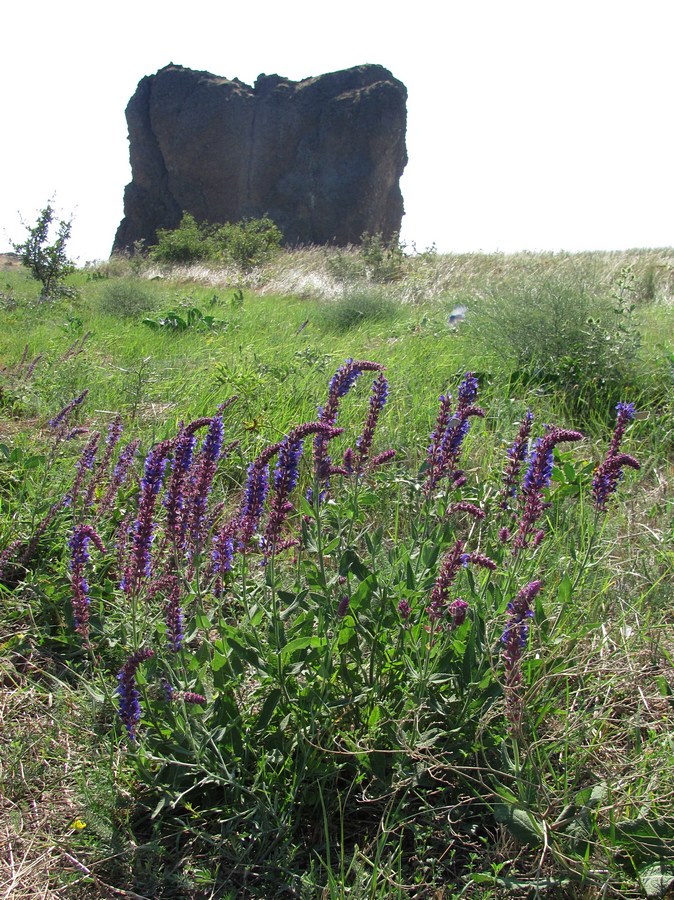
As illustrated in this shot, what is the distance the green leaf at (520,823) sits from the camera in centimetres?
142

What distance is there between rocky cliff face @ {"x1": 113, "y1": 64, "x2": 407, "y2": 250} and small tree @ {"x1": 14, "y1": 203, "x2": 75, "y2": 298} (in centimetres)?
2081

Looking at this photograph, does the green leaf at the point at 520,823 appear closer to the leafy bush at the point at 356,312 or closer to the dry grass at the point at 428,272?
the leafy bush at the point at 356,312

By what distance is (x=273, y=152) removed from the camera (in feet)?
109

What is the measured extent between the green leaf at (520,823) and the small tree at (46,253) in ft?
38.2

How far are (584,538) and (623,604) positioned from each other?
414mm

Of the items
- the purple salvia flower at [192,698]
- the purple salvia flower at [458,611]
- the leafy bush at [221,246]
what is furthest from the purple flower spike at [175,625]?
the leafy bush at [221,246]

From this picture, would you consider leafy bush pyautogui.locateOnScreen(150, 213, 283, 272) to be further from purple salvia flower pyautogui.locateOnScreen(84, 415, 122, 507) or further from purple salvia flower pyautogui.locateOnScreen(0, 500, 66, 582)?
purple salvia flower pyautogui.locateOnScreen(0, 500, 66, 582)

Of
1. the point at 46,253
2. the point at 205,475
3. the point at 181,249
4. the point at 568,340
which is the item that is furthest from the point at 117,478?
the point at 181,249

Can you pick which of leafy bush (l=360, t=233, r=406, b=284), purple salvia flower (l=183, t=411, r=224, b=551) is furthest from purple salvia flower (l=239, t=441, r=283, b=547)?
leafy bush (l=360, t=233, r=406, b=284)

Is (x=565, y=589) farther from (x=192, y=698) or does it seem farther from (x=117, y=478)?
(x=117, y=478)

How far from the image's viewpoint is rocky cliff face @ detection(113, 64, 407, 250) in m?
32.1

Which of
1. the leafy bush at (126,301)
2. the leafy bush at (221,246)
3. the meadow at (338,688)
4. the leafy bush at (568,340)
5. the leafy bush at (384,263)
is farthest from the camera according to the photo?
the leafy bush at (221,246)

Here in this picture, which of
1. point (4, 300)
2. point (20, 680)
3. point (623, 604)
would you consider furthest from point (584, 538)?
point (4, 300)

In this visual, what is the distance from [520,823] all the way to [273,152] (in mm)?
35853
